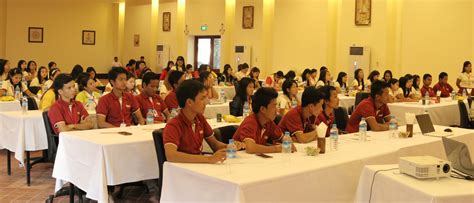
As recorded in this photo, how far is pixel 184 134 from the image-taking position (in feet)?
13.2

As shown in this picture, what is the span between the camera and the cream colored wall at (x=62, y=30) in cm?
2169

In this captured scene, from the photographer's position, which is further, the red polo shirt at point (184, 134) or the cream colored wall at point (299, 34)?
the cream colored wall at point (299, 34)

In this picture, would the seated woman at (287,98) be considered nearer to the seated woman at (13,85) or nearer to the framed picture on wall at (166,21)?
the seated woman at (13,85)

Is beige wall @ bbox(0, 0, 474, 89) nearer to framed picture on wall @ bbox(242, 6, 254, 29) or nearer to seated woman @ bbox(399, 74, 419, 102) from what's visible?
framed picture on wall @ bbox(242, 6, 254, 29)

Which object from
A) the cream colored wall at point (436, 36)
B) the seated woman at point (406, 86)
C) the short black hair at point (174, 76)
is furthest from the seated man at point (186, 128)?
the cream colored wall at point (436, 36)

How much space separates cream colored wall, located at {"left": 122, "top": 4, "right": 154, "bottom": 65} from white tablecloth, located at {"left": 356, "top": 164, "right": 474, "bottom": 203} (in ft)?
70.4

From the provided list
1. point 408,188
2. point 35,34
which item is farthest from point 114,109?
point 35,34

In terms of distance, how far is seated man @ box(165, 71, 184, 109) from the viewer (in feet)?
23.1

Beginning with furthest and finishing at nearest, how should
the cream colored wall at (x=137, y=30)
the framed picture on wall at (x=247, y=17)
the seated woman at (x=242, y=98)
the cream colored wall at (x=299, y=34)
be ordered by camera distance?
the cream colored wall at (x=137, y=30), the framed picture on wall at (x=247, y=17), the cream colored wall at (x=299, y=34), the seated woman at (x=242, y=98)

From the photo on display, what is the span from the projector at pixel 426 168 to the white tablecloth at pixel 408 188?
1.3 inches

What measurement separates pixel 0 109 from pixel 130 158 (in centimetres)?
442

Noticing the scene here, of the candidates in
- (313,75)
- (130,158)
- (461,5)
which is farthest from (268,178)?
(461,5)

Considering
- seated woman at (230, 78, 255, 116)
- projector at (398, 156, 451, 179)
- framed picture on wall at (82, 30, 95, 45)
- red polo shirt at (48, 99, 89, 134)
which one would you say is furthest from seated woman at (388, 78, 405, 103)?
framed picture on wall at (82, 30, 95, 45)

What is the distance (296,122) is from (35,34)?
65.0ft
